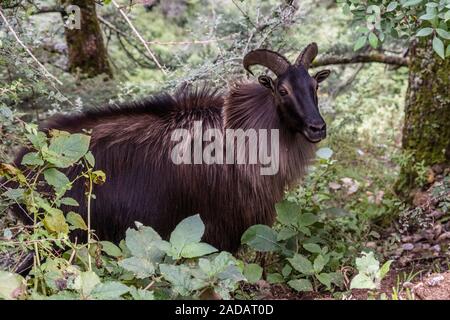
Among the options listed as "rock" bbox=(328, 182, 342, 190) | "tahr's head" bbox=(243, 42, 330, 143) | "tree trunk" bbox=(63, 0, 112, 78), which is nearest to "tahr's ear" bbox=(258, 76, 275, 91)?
"tahr's head" bbox=(243, 42, 330, 143)

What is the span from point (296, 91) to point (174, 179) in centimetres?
134

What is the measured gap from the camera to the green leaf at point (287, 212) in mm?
6203

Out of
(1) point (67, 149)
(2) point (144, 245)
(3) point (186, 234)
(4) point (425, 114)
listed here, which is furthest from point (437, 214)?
(1) point (67, 149)

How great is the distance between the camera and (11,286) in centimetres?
370

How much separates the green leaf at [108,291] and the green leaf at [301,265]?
238cm

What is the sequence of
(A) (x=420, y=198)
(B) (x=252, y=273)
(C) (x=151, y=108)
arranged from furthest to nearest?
1. (A) (x=420, y=198)
2. (C) (x=151, y=108)
3. (B) (x=252, y=273)

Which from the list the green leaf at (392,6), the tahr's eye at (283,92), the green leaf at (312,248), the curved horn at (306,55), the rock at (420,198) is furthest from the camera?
the rock at (420,198)

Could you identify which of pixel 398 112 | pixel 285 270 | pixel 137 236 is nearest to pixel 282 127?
pixel 285 270

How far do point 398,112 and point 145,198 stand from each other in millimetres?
6276

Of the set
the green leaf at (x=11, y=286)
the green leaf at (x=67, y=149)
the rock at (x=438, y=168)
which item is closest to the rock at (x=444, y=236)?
the rock at (x=438, y=168)

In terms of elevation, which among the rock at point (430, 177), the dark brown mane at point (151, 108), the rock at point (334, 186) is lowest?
the rock at point (334, 186)

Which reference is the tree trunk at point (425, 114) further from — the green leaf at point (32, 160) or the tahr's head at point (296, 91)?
the green leaf at point (32, 160)

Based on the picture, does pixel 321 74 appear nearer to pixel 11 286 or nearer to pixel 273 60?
pixel 273 60
